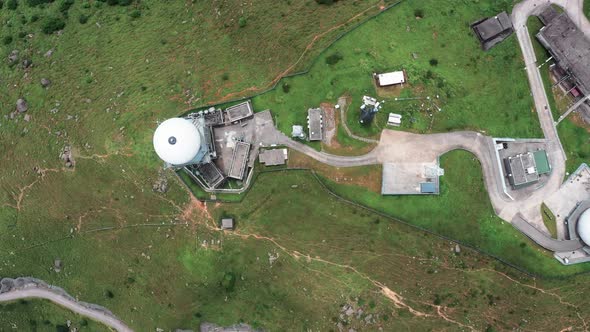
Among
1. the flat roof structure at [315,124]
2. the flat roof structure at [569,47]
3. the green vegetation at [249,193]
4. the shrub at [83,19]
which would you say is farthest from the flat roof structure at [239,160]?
the flat roof structure at [569,47]

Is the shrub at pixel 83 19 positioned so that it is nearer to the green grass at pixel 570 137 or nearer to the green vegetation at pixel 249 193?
the green vegetation at pixel 249 193

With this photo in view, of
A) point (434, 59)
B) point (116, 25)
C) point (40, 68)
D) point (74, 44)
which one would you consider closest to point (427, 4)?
point (434, 59)

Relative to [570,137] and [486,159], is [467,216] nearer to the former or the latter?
[486,159]

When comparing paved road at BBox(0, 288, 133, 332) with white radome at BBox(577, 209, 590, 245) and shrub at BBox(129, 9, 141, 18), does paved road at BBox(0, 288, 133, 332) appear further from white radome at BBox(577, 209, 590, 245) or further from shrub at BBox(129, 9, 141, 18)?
white radome at BBox(577, 209, 590, 245)

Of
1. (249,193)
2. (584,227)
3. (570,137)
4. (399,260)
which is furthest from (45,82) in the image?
(584,227)

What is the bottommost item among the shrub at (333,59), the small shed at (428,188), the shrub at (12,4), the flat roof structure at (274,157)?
the small shed at (428,188)

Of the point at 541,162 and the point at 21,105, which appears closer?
the point at 541,162
